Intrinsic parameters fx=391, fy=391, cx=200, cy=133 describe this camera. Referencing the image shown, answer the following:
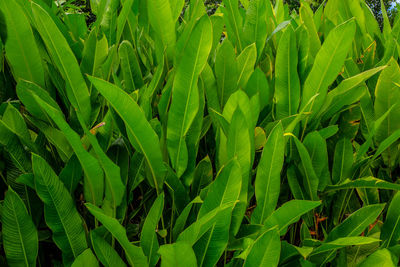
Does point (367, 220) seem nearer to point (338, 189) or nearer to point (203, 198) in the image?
point (338, 189)

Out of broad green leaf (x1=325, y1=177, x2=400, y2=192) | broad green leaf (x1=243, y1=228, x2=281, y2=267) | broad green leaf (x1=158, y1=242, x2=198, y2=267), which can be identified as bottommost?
broad green leaf (x1=325, y1=177, x2=400, y2=192)

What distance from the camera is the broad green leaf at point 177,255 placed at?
70 cm

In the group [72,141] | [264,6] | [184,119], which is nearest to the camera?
[72,141]

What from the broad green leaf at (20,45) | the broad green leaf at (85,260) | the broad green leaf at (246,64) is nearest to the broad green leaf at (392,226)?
the broad green leaf at (246,64)

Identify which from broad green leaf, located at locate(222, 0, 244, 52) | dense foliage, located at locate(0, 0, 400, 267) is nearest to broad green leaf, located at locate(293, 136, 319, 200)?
dense foliage, located at locate(0, 0, 400, 267)

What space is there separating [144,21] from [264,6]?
436 mm

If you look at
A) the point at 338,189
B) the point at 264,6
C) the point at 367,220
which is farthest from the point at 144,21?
the point at 367,220

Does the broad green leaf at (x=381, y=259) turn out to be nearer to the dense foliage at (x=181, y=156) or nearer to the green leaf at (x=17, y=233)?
the dense foliage at (x=181, y=156)

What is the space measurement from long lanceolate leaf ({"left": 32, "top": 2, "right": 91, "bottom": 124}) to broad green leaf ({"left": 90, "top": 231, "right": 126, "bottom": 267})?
300 mm

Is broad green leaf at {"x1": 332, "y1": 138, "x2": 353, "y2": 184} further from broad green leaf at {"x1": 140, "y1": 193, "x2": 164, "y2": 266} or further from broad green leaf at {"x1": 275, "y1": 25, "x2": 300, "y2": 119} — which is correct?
broad green leaf at {"x1": 140, "y1": 193, "x2": 164, "y2": 266}

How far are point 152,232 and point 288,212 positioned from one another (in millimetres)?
288

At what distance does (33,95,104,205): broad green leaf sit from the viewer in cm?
72

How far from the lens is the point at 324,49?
1.04 metres

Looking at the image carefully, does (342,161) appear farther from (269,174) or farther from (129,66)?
(129,66)
